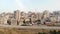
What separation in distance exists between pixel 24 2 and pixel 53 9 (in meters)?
0.61

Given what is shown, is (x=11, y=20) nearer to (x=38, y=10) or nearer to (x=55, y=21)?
(x=38, y=10)

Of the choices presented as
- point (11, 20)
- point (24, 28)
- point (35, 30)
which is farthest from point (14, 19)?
point (35, 30)

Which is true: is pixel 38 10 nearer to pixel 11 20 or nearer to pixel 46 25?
pixel 46 25

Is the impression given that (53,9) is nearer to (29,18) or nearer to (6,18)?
(29,18)

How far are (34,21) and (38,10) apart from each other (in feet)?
0.78

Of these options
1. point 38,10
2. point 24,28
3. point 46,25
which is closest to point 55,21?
point 46,25

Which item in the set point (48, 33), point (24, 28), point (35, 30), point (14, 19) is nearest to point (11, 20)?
point (14, 19)

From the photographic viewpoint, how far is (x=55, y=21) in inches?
124

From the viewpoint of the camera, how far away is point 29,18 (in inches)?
126

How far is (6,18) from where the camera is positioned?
127 inches

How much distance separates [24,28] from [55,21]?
635 millimetres

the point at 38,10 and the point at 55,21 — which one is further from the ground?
the point at 38,10

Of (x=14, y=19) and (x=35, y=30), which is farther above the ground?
(x=14, y=19)

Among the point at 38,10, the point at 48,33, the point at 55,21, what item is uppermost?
the point at 38,10
